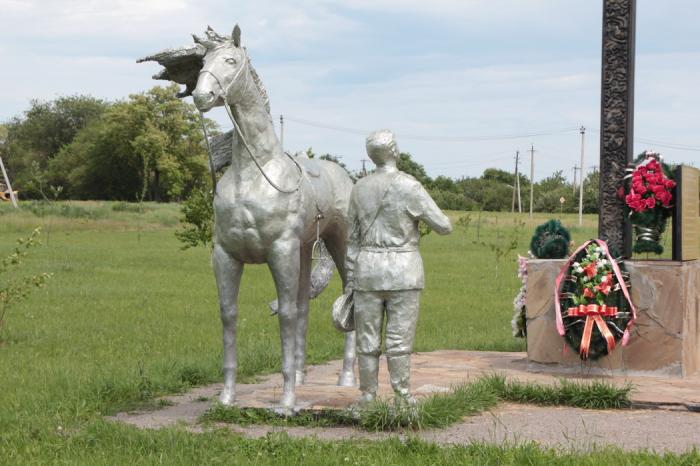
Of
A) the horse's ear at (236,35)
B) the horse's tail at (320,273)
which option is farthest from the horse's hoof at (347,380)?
the horse's ear at (236,35)

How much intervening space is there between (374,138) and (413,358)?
12.1ft

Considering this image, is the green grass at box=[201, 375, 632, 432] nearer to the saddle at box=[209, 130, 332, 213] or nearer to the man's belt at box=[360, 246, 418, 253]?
the man's belt at box=[360, 246, 418, 253]

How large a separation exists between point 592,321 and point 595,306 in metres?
0.14

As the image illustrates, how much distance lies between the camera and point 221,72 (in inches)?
250

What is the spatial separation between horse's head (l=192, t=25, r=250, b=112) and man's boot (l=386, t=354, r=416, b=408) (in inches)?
82.8

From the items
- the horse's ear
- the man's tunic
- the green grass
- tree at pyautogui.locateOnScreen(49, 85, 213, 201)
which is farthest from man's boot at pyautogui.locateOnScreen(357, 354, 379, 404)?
tree at pyautogui.locateOnScreen(49, 85, 213, 201)

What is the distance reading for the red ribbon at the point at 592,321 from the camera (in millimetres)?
8062

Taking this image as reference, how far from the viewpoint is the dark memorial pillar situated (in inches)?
352

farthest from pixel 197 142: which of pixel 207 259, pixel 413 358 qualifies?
pixel 413 358

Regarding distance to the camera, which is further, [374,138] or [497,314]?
[497,314]

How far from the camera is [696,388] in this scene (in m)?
7.65

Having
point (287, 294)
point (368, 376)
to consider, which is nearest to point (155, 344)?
point (287, 294)

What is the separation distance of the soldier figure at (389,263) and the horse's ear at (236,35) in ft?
3.84

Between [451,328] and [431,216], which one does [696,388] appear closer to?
[431,216]
